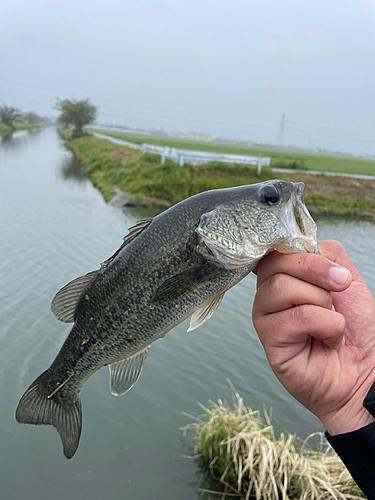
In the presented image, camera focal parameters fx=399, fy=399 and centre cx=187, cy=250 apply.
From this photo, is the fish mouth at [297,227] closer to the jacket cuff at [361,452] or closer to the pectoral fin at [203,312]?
the pectoral fin at [203,312]

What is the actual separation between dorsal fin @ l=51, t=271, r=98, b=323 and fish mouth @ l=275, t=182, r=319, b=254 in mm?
1156

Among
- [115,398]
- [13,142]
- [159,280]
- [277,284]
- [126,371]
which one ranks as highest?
[277,284]

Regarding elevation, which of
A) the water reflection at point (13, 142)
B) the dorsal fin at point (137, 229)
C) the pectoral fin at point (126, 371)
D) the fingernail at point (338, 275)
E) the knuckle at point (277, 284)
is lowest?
the water reflection at point (13, 142)

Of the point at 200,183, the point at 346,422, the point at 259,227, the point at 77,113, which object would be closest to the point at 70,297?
the point at 259,227

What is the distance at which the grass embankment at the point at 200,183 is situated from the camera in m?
20.6

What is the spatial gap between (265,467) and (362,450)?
3.13 metres

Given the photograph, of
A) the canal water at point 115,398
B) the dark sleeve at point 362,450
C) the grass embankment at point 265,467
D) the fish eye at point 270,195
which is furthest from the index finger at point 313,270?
the canal water at point 115,398

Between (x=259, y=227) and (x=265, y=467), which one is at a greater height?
(x=259, y=227)

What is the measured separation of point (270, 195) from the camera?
7.39ft

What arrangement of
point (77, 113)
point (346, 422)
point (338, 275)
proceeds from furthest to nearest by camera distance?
point (77, 113), point (346, 422), point (338, 275)

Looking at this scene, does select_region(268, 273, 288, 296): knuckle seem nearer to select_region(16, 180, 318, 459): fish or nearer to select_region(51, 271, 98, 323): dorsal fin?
select_region(16, 180, 318, 459): fish

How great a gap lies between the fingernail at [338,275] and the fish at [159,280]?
0.28m

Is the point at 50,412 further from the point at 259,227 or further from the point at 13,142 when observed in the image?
the point at 13,142

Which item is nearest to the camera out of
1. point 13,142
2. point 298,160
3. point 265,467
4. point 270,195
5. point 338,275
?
point 338,275
